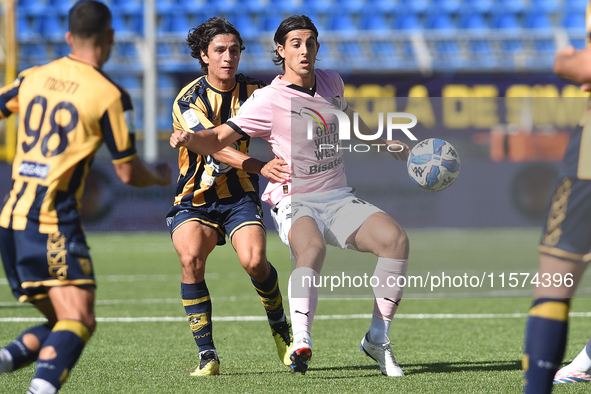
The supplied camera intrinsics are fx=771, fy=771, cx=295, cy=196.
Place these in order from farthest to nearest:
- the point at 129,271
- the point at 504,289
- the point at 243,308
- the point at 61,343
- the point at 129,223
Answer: the point at 129,223 → the point at 129,271 → the point at 504,289 → the point at 243,308 → the point at 61,343

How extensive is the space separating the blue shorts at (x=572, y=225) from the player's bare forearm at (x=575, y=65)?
38 cm

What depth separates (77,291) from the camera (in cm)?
308

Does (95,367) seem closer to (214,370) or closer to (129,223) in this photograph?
(214,370)

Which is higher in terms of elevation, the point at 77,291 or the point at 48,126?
the point at 48,126

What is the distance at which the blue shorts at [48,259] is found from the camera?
3053 millimetres

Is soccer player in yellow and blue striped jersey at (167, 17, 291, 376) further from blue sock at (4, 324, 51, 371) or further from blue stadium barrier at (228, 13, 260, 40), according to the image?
blue stadium barrier at (228, 13, 260, 40)

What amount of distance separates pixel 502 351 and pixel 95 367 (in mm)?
2671

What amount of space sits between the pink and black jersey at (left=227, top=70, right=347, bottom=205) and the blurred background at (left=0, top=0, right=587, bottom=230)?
11.5 metres

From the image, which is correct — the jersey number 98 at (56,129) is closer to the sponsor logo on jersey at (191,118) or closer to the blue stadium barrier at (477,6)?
the sponsor logo on jersey at (191,118)

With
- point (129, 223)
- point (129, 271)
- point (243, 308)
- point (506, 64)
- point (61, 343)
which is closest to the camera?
point (61, 343)

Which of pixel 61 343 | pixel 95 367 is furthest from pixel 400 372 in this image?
pixel 61 343

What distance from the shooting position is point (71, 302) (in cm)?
307

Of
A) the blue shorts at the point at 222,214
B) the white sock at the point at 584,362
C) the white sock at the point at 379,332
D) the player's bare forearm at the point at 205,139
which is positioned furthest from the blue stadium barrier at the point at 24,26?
the white sock at the point at 584,362

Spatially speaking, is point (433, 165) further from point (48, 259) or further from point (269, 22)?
point (269, 22)
